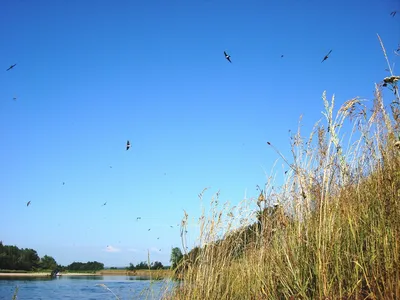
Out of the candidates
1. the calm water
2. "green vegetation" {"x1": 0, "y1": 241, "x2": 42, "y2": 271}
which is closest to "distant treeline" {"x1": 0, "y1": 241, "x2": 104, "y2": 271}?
"green vegetation" {"x1": 0, "y1": 241, "x2": 42, "y2": 271}

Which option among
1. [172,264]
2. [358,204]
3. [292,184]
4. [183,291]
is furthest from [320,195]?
[172,264]

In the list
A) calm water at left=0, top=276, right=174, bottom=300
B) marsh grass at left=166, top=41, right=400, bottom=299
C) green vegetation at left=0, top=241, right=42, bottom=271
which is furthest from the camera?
green vegetation at left=0, top=241, right=42, bottom=271

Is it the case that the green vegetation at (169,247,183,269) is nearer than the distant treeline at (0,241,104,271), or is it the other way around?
the green vegetation at (169,247,183,269)

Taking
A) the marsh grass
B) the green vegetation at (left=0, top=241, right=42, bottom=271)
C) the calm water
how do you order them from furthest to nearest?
1. the green vegetation at (left=0, top=241, right=42, bottom=271)
2. the calm water
3. the marsh grass

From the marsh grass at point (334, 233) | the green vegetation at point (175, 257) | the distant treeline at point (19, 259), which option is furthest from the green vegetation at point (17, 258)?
the marsh grass at point (334, 233)

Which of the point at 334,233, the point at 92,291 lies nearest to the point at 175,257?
the point at 334,233

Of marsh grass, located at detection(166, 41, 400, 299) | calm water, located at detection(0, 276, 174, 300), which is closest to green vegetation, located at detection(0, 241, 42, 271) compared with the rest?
calm water, located at detection(0, 276, 174, 300)

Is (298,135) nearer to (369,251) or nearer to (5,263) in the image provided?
(369,251)

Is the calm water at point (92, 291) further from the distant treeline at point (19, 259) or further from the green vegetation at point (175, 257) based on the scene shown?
the distant treeline at point (19, 259)

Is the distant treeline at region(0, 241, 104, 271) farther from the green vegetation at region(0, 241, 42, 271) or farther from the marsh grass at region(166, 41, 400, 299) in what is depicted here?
the marsh grass at region(166, 41, 400, 299)

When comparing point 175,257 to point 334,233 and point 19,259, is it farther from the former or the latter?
point 19,259

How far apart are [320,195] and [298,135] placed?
2.18 ft

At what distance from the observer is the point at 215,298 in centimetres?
383

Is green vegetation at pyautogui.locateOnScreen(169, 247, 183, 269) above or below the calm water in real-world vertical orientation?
above
